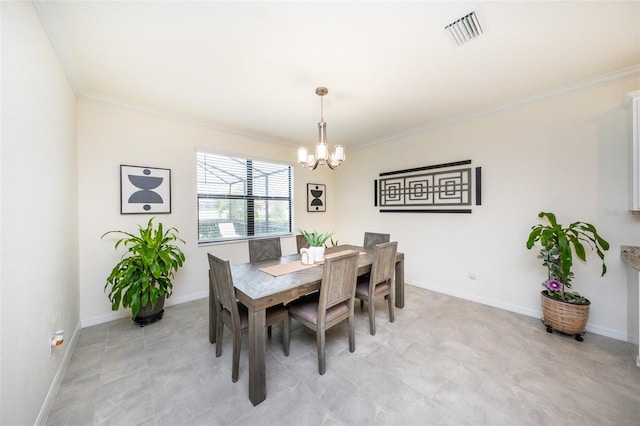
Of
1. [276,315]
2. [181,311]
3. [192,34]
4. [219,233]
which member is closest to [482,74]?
[192,34]

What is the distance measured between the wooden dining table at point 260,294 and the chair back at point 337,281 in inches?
5.4

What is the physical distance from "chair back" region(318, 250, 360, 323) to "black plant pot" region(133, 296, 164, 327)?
204 cm

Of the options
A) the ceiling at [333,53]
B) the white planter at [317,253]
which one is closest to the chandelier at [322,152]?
the ceiling at [333,53]

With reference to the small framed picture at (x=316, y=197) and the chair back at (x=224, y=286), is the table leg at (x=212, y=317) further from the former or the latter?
the small framed picture at (x=316, y=197)

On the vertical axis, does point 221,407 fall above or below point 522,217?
below

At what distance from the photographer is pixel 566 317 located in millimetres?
2242

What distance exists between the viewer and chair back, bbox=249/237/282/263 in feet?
9.08

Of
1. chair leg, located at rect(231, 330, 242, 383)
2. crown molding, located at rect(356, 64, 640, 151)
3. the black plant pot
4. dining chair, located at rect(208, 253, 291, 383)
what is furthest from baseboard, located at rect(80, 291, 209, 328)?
crown molding, located at rect(356, 64, 640, 151)

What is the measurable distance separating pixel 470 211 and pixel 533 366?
1.90 metres

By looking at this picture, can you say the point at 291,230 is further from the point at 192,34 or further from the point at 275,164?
the point at 192,34

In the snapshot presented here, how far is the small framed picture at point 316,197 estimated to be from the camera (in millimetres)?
4699

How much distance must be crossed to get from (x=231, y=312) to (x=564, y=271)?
311 centimetres

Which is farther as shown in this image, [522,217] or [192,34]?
[522,217]

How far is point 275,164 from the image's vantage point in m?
4.24
